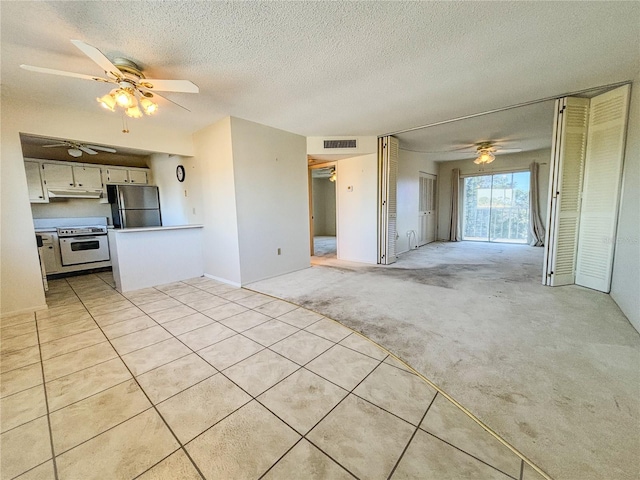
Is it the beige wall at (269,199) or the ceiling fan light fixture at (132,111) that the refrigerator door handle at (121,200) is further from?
the ceiling fan light fixture at (132,111)

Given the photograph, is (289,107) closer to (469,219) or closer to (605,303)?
(605,303)

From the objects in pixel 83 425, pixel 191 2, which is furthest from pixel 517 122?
pixel 83 425

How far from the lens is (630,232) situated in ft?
9.03

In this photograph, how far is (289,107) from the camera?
339 centimetres

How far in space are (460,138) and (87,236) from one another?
7897mm

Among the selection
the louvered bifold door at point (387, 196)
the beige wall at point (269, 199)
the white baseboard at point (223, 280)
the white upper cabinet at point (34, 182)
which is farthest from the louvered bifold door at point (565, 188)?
the white upper cabinet at point (34, 182)

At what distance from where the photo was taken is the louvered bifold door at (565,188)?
3.38 meters

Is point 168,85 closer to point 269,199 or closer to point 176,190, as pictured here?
point 269,199

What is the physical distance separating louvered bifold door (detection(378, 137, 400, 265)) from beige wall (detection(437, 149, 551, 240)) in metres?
4.02

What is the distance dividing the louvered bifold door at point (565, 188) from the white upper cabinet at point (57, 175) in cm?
812

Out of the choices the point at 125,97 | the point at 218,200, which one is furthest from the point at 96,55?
the point at 218,200

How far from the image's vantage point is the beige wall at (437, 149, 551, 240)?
22.2 feet

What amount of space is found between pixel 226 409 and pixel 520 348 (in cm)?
230

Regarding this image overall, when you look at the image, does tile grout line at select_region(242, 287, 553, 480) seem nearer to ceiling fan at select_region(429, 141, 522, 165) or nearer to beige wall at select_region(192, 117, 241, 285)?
beige wall at select_region(192, 117, 241, 285)
